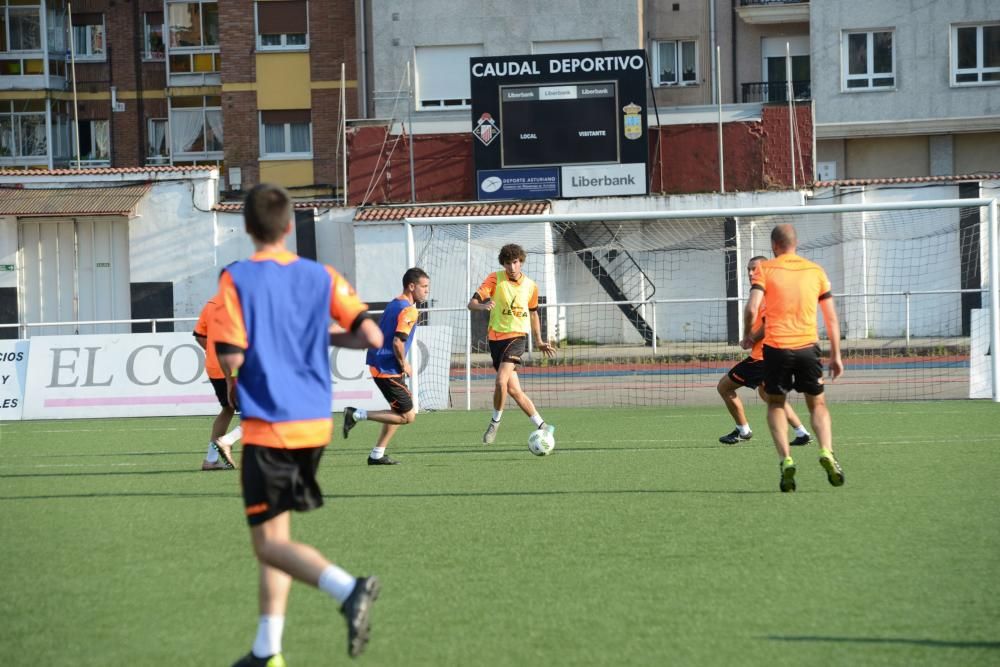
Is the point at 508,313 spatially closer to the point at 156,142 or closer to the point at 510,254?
the point at 510,254

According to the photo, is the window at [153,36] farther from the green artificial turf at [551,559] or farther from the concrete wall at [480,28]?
the green artificial turf at [551,559]

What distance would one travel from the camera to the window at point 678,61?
4059 centimetres

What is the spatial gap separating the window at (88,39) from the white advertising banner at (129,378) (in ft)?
91.6

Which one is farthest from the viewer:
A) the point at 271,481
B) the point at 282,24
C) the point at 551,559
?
the point at 282,24

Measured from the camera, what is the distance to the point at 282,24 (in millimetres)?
42062

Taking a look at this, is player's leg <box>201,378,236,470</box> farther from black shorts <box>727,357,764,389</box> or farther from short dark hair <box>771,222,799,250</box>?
short dark hair <box>771,222,799,250</box>

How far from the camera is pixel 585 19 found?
3731 cm

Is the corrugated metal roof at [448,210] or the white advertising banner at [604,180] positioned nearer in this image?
the white advertising banner at [604,180]

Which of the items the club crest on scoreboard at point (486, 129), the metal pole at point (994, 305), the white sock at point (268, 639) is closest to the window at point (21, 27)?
the club crest on scoreboard at point (486, 129)

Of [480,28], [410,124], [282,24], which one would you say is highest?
[282,24]

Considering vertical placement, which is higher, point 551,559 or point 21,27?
point 21,27

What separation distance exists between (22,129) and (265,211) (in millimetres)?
43111

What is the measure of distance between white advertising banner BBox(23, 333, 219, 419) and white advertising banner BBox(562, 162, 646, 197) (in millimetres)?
15181

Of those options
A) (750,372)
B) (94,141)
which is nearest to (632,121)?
(750,372)
